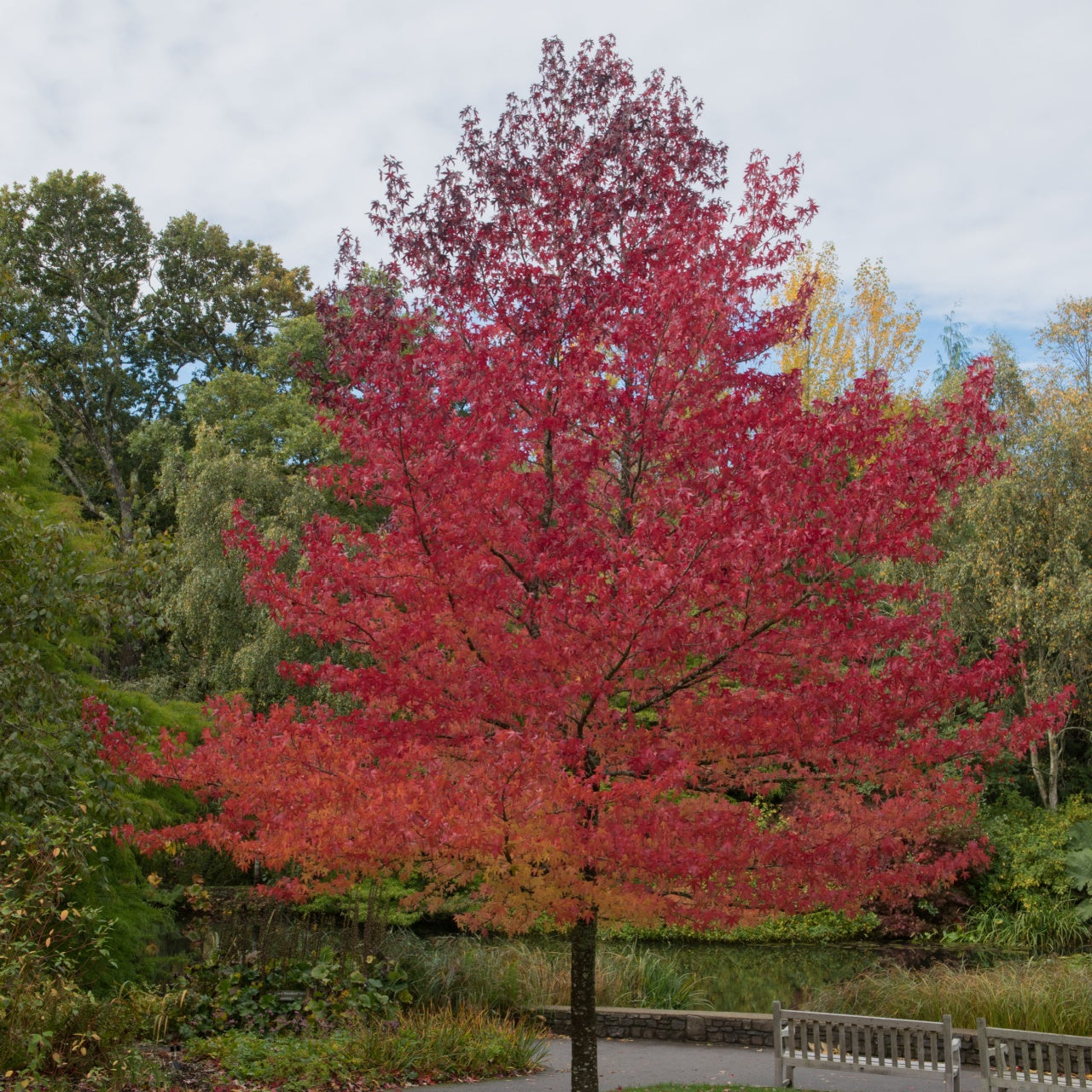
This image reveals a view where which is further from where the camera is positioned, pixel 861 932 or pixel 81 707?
pixel 861 932

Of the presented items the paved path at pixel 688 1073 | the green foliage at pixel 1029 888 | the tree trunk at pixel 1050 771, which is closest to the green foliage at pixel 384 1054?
the paved path at pixel 688 1073

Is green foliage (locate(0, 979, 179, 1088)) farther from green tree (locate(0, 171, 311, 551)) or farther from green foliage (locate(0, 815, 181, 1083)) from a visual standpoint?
green tree (locate(0, 171, 311, 551))

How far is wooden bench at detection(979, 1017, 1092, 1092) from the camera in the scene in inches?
315

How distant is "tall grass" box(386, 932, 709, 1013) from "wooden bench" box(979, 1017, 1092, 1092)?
4.68m

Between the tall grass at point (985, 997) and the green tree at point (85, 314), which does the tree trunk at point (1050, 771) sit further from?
the green tree at point (85, 314)

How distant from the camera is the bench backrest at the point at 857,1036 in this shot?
8.61m

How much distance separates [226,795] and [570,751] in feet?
13.4

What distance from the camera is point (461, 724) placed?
7098mm

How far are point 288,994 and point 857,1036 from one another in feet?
17.2

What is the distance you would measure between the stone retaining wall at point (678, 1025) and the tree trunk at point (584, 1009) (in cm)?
295

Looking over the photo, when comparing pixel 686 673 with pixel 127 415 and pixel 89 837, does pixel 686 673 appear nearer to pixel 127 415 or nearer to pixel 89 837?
pixel 89 837

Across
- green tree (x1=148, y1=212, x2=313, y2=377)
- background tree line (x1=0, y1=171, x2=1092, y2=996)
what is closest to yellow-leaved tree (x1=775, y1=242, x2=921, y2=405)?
background tree line (x1=0, y1=171, x2=1092, y2=996)

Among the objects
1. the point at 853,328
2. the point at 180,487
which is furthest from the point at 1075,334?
the point at 180,487

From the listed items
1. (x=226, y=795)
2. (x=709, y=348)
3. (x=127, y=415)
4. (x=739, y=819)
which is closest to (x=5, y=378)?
(x=226, y=795)
